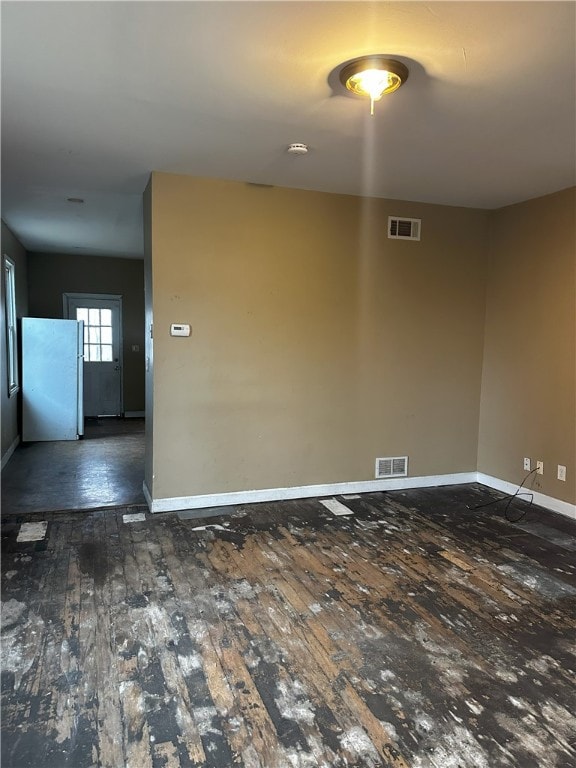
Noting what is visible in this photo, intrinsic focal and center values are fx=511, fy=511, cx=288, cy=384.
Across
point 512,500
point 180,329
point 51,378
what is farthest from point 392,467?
point 51,378

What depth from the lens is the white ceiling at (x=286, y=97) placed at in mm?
1855

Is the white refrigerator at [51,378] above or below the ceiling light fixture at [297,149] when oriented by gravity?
below

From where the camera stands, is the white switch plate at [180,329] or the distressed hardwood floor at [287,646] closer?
the distressed hardwood floor at [287,646]

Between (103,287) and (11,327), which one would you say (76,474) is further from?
(103,287)

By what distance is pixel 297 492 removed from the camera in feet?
14.3

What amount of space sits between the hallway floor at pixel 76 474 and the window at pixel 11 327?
2.80 ft

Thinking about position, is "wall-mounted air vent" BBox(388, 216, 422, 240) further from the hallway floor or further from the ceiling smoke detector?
the hallway floor

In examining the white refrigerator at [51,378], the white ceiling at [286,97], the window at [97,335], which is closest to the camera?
the white ceiling at [286,97]

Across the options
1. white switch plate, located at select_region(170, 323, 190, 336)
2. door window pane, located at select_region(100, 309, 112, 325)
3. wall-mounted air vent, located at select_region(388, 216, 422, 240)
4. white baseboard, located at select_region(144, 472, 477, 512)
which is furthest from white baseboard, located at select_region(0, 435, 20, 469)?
wall-mounted air vent, located at select_region(388, 216, 422, 240)

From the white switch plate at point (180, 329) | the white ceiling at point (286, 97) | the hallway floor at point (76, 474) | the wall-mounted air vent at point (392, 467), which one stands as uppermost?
the white ceiling at point (286, 97)

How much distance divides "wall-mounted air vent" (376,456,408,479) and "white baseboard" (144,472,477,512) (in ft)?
0.18

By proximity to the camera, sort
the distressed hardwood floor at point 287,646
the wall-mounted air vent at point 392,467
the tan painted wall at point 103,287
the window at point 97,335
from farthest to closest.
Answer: the window at point 97,335 < the tan painted wall at point 103,287 < the wall-mounted air vent at point 392,467 < the distressed hardwood floor at point 287,646

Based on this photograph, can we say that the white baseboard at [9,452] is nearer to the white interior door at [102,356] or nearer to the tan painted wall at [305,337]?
the white interior door at [102,356]

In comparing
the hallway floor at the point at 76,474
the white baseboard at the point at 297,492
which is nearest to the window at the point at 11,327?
the hallway floor at the point at 76,474
